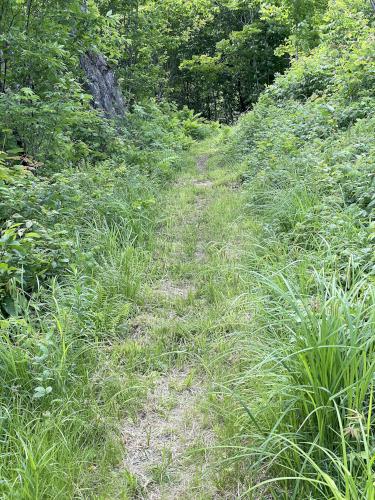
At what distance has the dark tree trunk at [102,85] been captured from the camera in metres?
8.80

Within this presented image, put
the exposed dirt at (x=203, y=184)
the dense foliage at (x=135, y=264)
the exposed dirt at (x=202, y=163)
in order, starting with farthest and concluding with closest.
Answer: the exposed dirt at (x=202, y=163) < the exposed dirt at (x=203, y=184) < the dense foliage at (x=135, y=264)

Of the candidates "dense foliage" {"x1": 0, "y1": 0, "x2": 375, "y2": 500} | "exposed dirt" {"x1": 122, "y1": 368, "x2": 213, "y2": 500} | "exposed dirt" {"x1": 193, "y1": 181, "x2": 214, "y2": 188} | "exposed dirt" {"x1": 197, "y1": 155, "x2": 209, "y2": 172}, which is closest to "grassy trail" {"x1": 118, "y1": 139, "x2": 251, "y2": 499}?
"exposed dirt" {"x1": 122, "y1": 368, "x2": 213, "y2": 500}

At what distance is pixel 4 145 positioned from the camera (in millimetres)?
4828

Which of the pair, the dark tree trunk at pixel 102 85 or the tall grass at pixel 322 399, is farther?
the dark tree trunk at pixel 102 85

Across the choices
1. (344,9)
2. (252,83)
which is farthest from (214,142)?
(252,83)

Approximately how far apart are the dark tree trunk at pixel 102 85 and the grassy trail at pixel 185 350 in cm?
474

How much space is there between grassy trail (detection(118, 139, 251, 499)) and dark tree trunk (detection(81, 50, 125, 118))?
4.74m

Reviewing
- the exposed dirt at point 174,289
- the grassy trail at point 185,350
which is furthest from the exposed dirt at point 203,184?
the exposed dirt at point 174,289

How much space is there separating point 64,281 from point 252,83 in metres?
20.5

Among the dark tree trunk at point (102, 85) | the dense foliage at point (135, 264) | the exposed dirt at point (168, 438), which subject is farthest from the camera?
the dark tree trunk at point (102, 85)

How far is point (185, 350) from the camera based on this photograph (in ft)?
9.43

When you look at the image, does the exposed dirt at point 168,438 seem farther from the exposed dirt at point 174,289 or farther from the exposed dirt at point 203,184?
the exposed dirt at point 203,184

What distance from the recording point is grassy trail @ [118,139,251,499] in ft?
6.64

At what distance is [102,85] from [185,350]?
779cm
